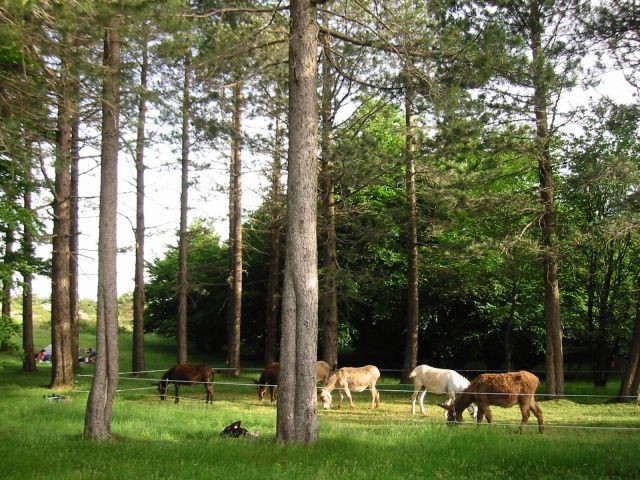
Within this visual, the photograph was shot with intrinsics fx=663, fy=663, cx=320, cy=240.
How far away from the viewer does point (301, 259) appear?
9.88 m

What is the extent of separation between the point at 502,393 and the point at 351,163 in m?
10.1

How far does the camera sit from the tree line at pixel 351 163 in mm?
10000

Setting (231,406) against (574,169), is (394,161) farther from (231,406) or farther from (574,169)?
(231,406)

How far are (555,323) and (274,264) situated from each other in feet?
44.6

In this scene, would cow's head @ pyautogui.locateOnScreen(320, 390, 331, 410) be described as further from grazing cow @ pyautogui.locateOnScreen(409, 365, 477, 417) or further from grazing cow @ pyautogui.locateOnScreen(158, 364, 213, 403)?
grazing cow @ pyautogui.locateOnScreen(158, 364, 213, 403)

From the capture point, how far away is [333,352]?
2258cm

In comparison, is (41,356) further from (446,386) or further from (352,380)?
(446,386)

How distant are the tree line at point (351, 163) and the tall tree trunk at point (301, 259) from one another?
3cm

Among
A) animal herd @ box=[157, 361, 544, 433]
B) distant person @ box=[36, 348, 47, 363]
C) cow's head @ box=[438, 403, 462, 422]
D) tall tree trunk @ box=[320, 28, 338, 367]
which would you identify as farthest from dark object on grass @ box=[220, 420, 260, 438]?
distant person @ box=[36, 348, 47, 363]

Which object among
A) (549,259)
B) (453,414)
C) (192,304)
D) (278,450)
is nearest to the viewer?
(278,450)

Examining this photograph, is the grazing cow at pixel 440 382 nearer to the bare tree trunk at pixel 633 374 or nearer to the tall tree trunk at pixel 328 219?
the bare tree trunk at pixel 633 374

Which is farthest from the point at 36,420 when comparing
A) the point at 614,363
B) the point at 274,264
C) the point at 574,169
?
the point at 614,363

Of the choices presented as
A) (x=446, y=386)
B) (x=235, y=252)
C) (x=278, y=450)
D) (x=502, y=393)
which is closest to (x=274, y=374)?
(x=446, y=386)

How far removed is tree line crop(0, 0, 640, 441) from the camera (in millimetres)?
10000
